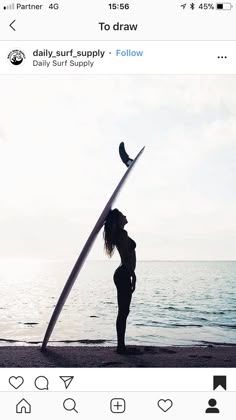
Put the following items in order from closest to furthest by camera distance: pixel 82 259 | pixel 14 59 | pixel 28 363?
pixel 14 59 → pixel 28 363 → pixel 82 259

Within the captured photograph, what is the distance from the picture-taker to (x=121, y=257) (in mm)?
5652

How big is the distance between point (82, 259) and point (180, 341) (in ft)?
23.4
